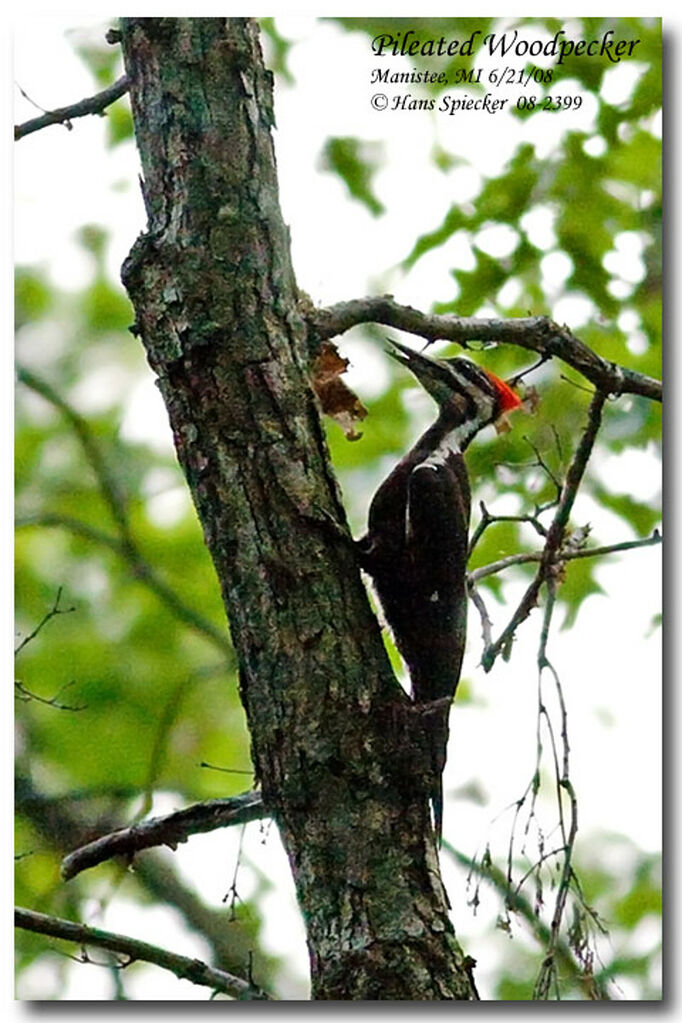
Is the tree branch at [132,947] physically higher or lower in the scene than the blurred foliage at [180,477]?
lower

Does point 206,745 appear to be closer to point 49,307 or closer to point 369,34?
point 49,307

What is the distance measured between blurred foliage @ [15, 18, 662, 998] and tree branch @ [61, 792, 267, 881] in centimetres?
32

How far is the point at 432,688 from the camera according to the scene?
2178mm

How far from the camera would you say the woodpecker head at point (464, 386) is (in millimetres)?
2404

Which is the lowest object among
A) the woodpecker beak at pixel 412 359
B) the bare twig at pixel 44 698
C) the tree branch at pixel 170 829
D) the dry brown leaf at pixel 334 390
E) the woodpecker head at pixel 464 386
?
the tree branch at pixel 170 829

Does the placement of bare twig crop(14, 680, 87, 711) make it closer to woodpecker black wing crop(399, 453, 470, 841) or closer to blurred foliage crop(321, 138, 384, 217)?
woodpecker black wing crop(399, 453, 470, 841)

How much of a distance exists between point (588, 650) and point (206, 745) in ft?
2.52

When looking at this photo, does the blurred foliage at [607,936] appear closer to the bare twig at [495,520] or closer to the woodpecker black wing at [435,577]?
the woodpecker black wing at [435,577]

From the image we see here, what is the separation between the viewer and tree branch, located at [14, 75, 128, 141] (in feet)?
6.70

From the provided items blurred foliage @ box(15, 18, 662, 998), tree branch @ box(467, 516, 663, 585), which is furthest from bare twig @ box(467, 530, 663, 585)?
blurred foliage @ box(15, 18, 662, 998)

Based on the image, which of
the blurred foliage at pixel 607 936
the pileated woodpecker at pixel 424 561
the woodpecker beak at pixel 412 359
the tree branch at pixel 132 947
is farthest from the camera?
the woodpecker beak at pixel 412 359

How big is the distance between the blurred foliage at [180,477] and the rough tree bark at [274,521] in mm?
430

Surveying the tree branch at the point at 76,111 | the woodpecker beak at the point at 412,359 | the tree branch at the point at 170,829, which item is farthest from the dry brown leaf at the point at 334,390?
the tree branch at the point at 170,829

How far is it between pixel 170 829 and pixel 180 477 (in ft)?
2.96
